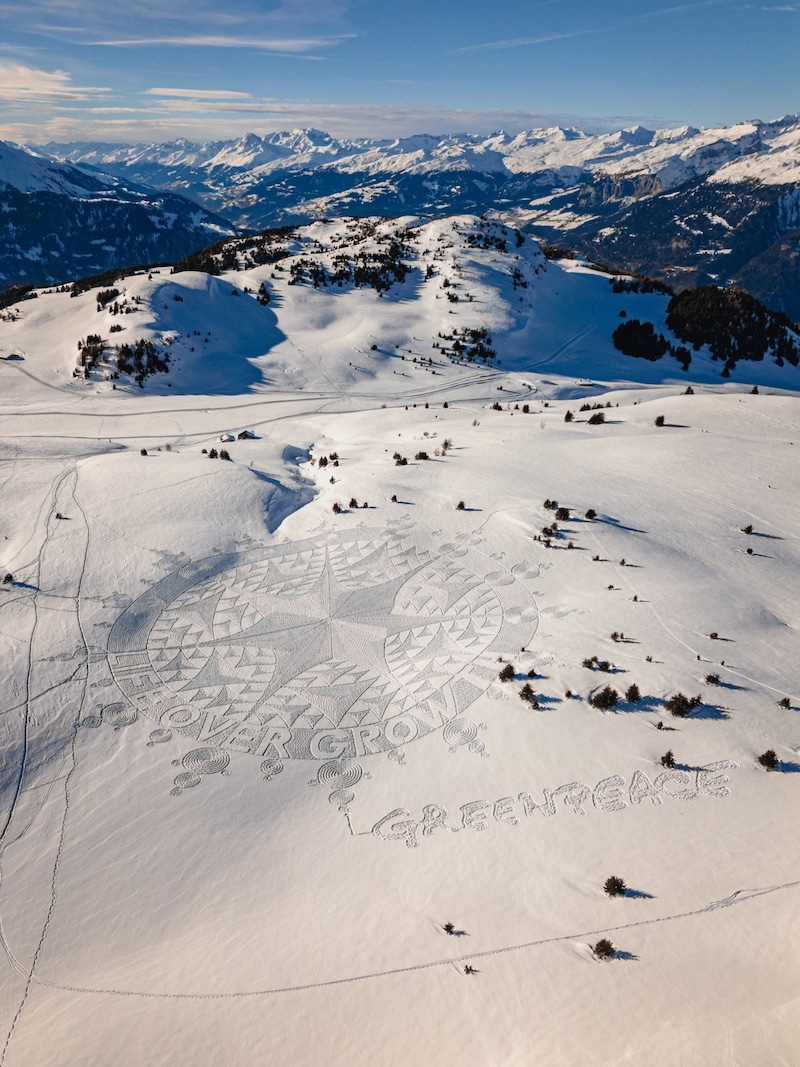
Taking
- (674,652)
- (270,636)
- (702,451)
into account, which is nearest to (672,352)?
(702,451)

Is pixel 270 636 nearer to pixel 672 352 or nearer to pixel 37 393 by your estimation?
pixel 37 393

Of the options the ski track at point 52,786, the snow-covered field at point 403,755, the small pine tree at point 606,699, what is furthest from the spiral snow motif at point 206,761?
the small pine tree at point 606,699

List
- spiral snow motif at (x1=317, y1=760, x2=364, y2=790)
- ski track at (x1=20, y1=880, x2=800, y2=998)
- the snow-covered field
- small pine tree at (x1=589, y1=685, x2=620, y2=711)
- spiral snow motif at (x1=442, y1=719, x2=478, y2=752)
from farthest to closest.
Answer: small pine tree at (x1=589, y1=685, x2=620, y2=711)
spiral snow motif at (x1=442, y1=719, x2=478, y2=752)
spiral snow motif at (x1=317, y1=760, x2=364, y2=790)
ski track at (x1=20, y1=880, x2=800, y2=998)
the snow-covered field

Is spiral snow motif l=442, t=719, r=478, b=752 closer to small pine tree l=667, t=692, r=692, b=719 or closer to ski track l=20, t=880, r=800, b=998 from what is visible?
ski track l=20, t=880, r=800, b=998

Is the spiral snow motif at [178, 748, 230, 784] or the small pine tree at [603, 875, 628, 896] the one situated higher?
the small pine tree at [603, 875, 628, 896]

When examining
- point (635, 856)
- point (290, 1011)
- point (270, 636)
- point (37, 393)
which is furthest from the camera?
point (37, 393)

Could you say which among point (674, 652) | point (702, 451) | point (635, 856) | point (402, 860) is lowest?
point (402, 860)

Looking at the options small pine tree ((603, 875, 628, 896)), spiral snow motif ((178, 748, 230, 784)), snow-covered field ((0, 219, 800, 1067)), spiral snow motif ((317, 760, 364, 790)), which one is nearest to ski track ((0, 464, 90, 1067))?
snow-covered field ((0, 219, 800, 1067))
